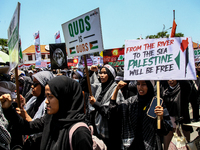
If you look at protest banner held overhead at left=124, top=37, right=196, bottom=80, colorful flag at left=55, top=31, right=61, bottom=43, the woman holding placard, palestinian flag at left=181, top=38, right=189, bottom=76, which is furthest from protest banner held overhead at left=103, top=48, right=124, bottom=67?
palestinian flag at left=181, top=38, right=189, bottom=76

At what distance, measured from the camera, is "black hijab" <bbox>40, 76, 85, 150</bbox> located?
4.99 feet

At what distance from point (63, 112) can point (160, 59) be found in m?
1.39

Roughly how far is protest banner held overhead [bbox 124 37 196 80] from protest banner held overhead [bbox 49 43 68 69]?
6.92ft

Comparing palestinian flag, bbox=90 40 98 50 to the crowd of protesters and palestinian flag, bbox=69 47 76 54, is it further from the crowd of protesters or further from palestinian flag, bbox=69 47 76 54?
the crowd of protesters

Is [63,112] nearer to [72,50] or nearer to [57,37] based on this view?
[72,50]

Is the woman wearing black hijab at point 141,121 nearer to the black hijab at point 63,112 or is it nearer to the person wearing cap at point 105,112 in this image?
the person wearing cap at point 105,112

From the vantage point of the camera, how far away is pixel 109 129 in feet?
8.94

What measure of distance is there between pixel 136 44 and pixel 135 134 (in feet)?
4.11

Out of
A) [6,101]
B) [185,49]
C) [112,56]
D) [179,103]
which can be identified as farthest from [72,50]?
[112,56]

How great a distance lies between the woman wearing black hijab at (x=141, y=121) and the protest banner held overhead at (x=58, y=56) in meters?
2.05

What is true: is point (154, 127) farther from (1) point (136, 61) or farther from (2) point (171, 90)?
(2) point (171, 90)

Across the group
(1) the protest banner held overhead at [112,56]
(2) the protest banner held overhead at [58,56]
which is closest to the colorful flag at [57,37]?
(2) the protest banner held overhead at [58,56]

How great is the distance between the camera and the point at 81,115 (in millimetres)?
1588

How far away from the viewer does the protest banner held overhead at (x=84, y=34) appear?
2.39 metres
